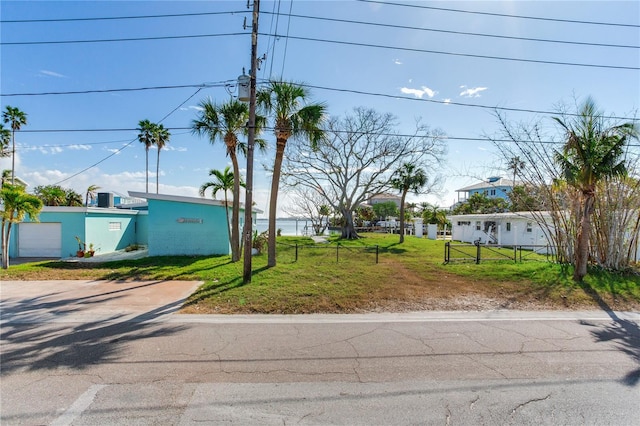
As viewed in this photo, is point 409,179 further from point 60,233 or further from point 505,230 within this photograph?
point 60,233

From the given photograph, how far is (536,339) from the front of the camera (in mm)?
5195

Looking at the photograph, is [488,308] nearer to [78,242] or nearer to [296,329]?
[296,329]

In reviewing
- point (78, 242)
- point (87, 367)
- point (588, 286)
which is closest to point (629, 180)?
point (588, 286)

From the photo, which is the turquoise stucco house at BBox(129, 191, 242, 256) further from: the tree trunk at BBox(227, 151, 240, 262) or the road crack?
the road crack

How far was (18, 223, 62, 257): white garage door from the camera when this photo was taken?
1521 cm

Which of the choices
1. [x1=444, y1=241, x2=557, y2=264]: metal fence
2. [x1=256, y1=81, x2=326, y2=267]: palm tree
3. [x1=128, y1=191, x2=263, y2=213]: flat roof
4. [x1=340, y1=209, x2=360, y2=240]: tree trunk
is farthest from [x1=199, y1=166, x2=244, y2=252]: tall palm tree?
[x1=340, y1=209, x2=360, y2=240]: tree trunk

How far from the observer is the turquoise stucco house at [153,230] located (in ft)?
46.9

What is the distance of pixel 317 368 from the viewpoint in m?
4.10

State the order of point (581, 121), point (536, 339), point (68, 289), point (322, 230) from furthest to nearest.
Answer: point (322, 230), point (581, 121), point (68, 289), point (536, 339)

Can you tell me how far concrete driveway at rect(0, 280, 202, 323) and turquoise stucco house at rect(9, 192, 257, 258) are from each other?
16.7 feet

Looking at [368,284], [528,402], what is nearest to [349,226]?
[368,284]

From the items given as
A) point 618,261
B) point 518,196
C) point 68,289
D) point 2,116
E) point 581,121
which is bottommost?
point 68,289

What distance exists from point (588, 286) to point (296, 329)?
29.3ft

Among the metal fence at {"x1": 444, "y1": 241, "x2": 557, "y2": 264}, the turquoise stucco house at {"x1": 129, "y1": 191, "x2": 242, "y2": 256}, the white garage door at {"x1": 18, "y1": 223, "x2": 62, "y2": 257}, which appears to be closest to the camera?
the metal fence at {"x1": 444, "y1": 241, "x2": 557, "y2": 264}
